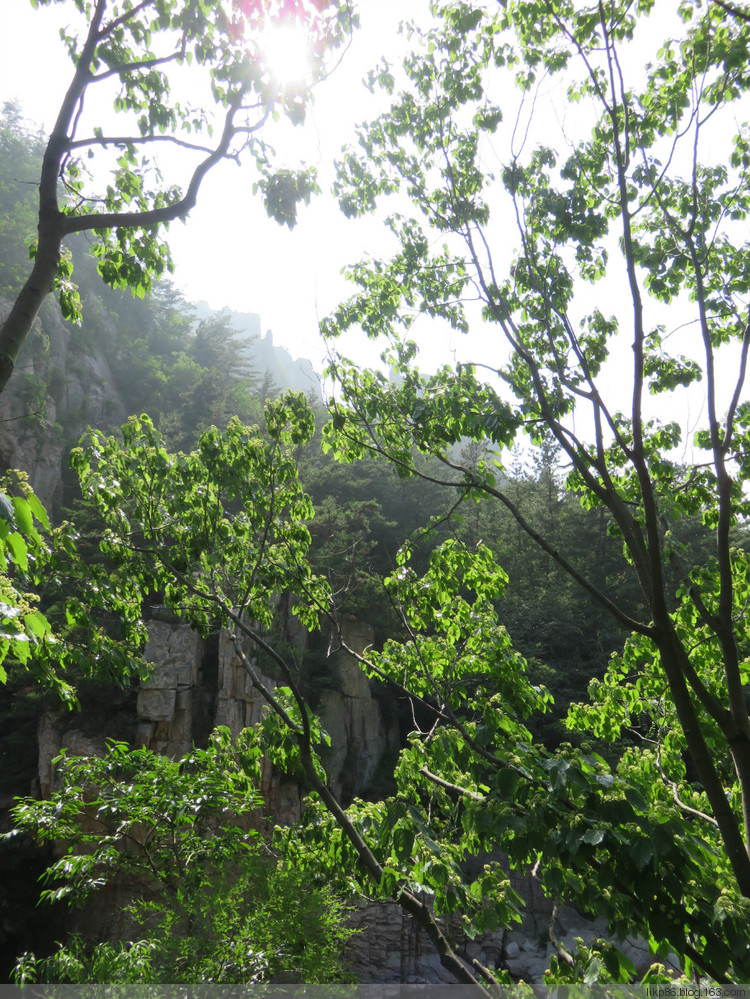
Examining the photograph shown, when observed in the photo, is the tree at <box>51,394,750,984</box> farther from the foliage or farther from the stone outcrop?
the stone outcrop

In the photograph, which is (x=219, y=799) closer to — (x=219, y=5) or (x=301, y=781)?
(x=219, y=5)

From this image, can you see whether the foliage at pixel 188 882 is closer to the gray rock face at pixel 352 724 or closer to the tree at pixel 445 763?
the tree at pixel 445 763

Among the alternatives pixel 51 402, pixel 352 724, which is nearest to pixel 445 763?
pixel 352 724

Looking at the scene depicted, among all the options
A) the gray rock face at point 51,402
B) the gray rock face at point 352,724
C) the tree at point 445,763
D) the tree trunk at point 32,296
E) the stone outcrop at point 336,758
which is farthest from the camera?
the gray rock face at point 51,402

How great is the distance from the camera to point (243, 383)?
29.0m

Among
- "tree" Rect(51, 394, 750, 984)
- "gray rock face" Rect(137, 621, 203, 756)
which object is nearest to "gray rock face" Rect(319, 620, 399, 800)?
"gray rock face" Rect(137, 621, 203, 756)

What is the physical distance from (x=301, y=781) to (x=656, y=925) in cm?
1368

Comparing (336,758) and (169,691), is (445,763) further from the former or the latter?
(336,758)

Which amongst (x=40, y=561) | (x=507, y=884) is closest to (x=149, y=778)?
(x=40, y=561)

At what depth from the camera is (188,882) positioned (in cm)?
493

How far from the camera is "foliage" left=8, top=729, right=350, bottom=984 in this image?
→ 4238 millimetres

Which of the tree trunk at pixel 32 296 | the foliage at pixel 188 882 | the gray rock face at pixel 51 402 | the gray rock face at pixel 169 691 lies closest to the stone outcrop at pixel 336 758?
the gray rock face at pixel 169 691

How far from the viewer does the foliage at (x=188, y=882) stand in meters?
4.24

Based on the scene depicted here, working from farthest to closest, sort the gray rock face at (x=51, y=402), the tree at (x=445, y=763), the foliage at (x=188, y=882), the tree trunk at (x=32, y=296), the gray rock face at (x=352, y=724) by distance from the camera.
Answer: the gray rock face at (x=51, y=402), the gray rock face at (x=352, y=724), the foliage at (x=188, y=882), the tree trunk at (x=32, y=296), the tree at (x=445, y=763)
